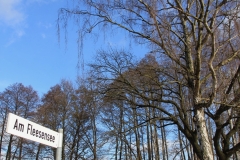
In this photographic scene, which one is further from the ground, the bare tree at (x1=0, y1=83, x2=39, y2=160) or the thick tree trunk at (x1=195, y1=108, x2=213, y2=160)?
the bare tree at (x1=0, y1=83, x2=39, y2=160)

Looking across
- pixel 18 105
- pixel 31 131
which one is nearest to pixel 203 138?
pixel 31 131

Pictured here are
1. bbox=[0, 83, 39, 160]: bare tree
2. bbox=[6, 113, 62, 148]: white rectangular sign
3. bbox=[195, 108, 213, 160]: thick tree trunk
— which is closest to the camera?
bbox=[6, 113, 62, 148]: white rectangular sign

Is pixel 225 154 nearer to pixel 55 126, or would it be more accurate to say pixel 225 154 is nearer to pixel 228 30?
pixel 228 30

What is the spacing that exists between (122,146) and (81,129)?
14.2 feet

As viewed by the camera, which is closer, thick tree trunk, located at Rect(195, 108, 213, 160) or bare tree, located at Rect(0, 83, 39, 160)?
thick tree trunk, located at Rect(195, 108, 213, 160)

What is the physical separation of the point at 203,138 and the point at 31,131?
497 cm

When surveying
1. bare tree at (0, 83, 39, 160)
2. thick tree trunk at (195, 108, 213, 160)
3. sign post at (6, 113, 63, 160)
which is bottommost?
sign post at (6, 113, 63, 160)

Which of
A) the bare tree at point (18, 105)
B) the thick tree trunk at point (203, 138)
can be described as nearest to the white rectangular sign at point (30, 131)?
the thick tree trunk at point (203, 138)

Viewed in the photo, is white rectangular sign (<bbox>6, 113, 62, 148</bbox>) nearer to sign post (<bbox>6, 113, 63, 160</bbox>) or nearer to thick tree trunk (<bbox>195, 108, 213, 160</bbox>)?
sign post (<bbox>6, 113, 63, 160</bbox>)

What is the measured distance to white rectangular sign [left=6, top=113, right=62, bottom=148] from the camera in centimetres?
341

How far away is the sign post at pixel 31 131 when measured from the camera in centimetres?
342

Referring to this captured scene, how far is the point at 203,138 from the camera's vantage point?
23.8 feet


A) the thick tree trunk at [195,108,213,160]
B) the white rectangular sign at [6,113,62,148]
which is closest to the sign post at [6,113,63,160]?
the white rectangular sign at [6,113,62,148]

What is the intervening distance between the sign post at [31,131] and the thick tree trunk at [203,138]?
430 centimetres
